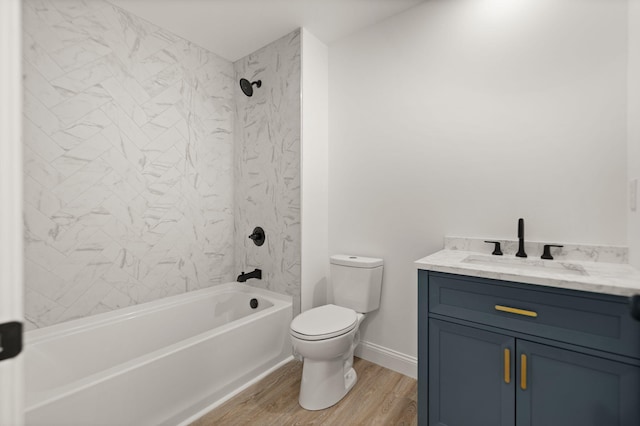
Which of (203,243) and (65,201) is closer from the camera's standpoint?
(65,201)

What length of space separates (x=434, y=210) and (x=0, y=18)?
2.00m

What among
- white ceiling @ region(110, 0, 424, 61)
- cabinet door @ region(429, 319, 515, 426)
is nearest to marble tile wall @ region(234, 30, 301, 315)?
white ceiling @ region(110, 0, 424, 61)

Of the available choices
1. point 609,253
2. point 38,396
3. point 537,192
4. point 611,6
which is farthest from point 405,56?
point 38,396

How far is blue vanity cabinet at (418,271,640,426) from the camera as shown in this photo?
104 cm

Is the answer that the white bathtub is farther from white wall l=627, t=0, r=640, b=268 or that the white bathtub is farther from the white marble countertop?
white wall l=627, t=0, r=640, b=268

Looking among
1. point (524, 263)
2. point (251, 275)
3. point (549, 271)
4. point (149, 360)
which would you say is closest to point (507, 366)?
point (549, 271)

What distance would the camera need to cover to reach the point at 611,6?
143 centimetres

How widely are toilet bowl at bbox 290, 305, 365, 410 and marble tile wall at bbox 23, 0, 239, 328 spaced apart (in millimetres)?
808

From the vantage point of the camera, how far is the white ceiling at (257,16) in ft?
6.61

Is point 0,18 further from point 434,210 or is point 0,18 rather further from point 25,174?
point 434,210

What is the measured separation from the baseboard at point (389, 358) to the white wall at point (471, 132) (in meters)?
0.05

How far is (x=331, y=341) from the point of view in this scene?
1.70 meters

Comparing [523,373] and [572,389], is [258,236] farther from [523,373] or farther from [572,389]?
[572,389]

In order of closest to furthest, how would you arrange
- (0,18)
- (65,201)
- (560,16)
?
(0,18), (560,16), (65,201)
